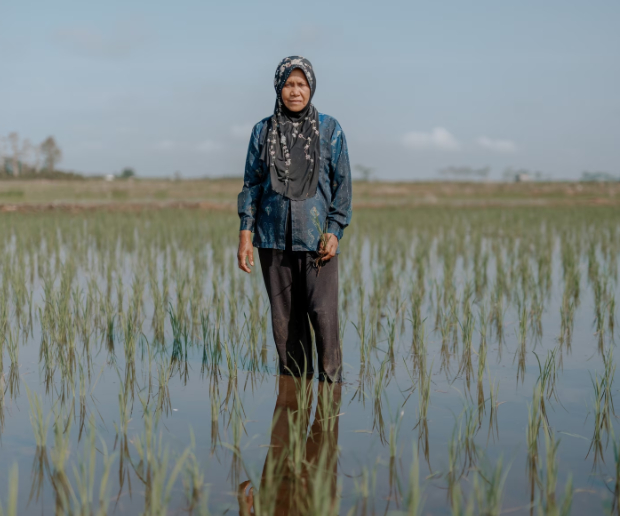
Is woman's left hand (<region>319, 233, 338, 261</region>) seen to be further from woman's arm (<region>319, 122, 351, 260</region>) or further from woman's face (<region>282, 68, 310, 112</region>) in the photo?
woman's face (<region>282, 68, 310, 112</region>)

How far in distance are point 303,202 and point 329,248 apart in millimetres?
221

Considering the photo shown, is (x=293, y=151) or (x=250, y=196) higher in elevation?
(x=293, y=151)

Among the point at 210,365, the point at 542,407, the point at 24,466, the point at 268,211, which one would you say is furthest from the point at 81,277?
the point at 542,407

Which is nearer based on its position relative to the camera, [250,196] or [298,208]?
[298,208]

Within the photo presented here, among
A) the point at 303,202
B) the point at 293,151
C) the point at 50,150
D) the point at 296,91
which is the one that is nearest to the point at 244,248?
the point at 303,202

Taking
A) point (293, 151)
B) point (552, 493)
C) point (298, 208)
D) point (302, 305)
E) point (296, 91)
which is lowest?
point (552, 493)

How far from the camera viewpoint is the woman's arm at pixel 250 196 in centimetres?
280

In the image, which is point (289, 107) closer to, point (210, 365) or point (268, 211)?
point (268, 211)

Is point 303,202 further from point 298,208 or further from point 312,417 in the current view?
point 312,417

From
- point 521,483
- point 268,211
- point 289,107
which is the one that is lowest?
point 521,483

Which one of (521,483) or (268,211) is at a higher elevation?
(268,211)

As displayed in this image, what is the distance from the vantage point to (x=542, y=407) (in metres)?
2.57

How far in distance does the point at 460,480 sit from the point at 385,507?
0.29 meters

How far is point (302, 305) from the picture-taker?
295 centimetres
